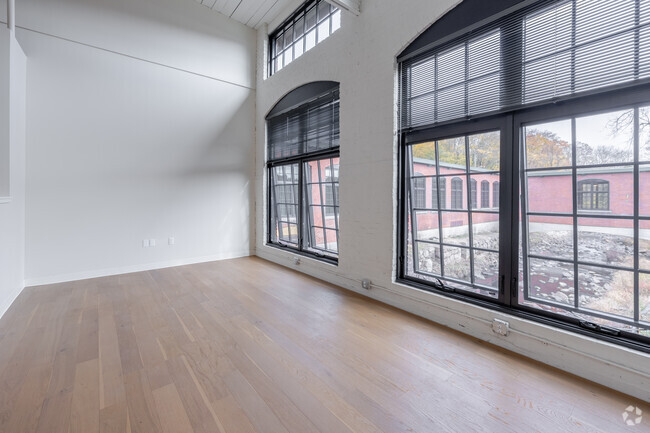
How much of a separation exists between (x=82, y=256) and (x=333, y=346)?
13.2 feet

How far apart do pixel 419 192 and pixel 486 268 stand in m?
0.97

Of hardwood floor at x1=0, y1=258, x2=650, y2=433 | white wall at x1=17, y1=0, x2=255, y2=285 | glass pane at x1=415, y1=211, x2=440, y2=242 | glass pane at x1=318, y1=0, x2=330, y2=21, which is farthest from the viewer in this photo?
glass pane at x1=318, y1=0, x2=330, y2=21

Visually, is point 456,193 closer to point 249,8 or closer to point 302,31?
point 302,31

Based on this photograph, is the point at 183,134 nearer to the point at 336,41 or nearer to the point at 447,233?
the point at 336,41

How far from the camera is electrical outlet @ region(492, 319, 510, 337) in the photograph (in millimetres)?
2273

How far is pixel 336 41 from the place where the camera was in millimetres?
3842

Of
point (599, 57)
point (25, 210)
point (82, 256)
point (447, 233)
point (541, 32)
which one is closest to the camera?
point (599, 57)

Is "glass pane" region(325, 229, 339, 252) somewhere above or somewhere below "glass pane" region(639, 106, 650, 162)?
below

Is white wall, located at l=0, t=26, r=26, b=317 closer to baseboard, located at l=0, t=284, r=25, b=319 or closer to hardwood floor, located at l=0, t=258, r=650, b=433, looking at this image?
baseboard, located at l=0, t=284, r=25, b=319

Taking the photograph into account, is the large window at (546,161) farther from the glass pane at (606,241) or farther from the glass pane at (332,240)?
the glass pane at (332,240)

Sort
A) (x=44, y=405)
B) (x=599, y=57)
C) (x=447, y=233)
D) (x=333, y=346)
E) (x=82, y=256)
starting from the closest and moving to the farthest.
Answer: (x=44, y=405) < (x=599, y=57) < (x=333, y=346) < (x=447, y=233) < (x=82, y=256)

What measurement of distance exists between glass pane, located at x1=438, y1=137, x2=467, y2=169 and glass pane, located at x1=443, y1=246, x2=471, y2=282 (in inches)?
29.4

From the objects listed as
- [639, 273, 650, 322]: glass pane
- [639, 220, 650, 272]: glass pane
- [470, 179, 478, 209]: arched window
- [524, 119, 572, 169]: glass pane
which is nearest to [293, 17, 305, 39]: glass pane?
[470, 179, 478, 209]: arched window

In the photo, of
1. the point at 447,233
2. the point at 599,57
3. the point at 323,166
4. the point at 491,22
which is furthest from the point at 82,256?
the point at 599,57
